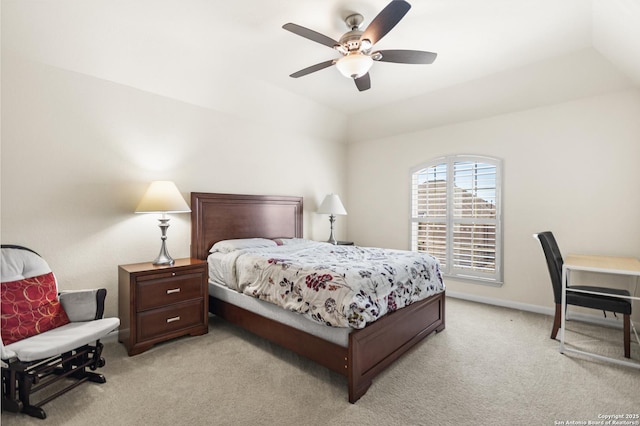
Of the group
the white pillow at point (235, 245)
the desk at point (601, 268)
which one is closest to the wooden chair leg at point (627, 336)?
the desk at point (601, 268)

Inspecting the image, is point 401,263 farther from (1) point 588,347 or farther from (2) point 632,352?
(2) point 632,352

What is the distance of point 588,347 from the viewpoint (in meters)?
2.87

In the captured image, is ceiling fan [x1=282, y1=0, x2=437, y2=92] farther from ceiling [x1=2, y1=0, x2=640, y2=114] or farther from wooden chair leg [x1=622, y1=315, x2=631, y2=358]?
wooden chair leg [x1=622, y1=315, x2=631, y2=358]

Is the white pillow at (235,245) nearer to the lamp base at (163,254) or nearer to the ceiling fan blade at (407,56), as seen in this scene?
the lamp base at (163,254)

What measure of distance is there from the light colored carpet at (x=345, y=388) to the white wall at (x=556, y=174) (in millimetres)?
1065

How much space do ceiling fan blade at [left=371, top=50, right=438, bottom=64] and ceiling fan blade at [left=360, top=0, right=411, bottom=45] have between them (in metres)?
0.18

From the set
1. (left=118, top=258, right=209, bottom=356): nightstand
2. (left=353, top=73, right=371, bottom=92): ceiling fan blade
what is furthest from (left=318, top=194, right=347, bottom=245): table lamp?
(left=118, top=258, right=209, bottom=356): nightstand

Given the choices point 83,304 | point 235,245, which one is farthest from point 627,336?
point 83,304

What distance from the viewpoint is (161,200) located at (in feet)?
9.78

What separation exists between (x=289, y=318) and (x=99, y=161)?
241cm

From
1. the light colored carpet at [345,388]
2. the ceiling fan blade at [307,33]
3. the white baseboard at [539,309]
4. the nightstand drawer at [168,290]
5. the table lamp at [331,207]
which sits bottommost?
the light colored carpet at [345,388]

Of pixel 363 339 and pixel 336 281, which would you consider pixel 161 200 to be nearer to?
pixel 336 281

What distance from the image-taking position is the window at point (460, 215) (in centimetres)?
426

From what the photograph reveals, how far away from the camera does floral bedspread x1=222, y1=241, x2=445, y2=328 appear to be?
2193 mm
